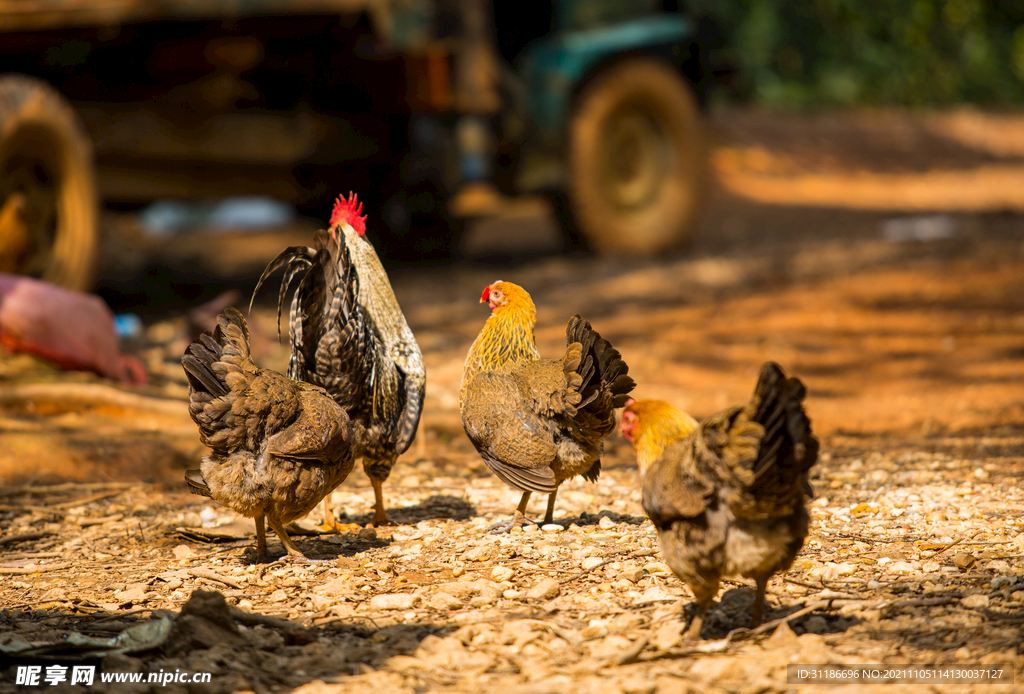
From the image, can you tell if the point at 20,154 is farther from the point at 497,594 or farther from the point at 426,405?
the point at 497,594

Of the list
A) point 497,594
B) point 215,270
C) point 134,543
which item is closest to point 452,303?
point 215,270

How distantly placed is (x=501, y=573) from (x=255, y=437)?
1.12 metres

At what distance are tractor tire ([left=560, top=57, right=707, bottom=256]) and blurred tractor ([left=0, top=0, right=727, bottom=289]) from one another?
0.02 meters

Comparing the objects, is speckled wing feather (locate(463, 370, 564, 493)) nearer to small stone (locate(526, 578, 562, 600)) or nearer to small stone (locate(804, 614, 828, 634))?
small stone (locate(526, 578, 562, 600))

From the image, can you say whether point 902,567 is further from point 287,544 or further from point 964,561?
point 287,544

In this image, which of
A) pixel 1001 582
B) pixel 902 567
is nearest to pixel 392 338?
pixel 902 567

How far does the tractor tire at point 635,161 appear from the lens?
10969 mm

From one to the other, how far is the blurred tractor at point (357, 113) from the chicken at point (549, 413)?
4.64 m

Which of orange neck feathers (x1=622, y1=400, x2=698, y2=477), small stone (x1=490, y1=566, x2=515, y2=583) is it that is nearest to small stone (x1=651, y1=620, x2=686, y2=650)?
orange neck feathers (x1=622, y1=400, x2=698, y2=477)

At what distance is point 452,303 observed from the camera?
9.52 m

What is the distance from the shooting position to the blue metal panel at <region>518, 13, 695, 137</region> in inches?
419

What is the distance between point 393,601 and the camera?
3.43m

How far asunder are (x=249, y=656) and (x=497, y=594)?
94 cm

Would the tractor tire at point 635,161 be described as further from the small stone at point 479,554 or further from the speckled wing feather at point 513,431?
the small stone at point 479,554
